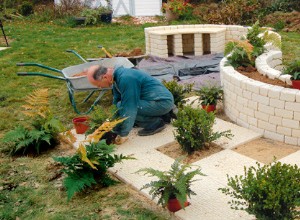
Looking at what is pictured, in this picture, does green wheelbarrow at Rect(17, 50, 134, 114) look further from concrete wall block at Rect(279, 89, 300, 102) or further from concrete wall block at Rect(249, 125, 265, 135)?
concrete wall block at Rect(279, 89, 300, 102)

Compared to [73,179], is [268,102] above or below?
above

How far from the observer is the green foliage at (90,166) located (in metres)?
4.32

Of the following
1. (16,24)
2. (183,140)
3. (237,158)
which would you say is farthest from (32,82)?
(16,24)

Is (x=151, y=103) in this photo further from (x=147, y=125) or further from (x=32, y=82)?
(x=32, y=82)

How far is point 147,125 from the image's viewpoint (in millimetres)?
5852

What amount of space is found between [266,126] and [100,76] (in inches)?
84.5

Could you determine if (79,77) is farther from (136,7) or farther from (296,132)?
(136,7)

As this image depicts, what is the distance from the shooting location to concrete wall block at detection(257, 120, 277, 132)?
5386 mm

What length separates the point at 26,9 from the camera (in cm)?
1809

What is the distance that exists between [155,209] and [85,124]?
221 centimetres

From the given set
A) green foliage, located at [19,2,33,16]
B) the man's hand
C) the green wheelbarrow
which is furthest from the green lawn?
green foliage, located at [19,2,33,16]

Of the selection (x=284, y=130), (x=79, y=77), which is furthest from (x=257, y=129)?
(x=79, y=77)

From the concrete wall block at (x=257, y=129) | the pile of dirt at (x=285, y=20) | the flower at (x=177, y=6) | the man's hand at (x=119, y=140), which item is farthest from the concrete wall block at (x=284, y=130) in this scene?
the flower at (x=177, y=6)

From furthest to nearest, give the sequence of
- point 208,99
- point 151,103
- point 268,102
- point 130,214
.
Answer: point 208,99, point 151,103, point 268,102, point 130,214
